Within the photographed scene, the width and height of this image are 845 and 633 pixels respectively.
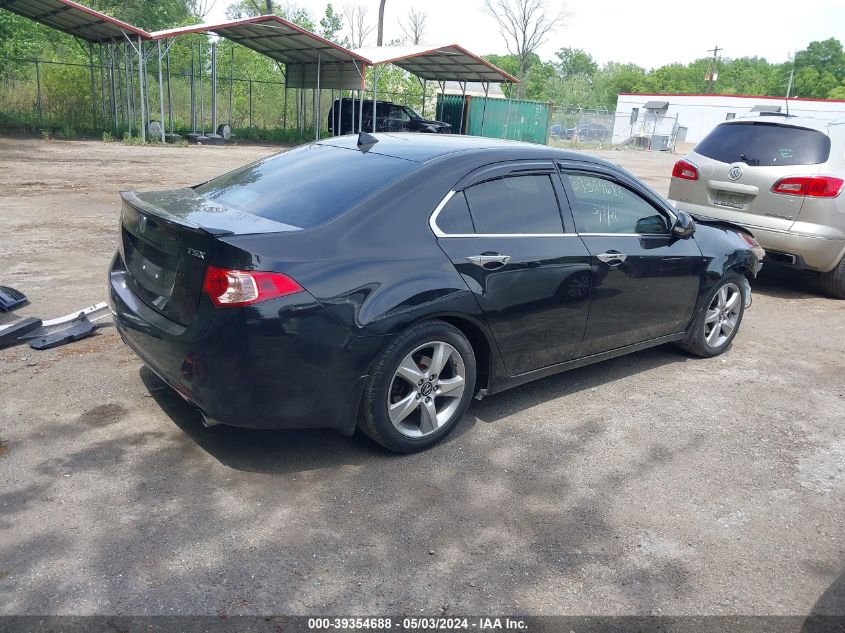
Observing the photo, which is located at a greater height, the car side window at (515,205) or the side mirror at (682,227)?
the car side window at (515,205)

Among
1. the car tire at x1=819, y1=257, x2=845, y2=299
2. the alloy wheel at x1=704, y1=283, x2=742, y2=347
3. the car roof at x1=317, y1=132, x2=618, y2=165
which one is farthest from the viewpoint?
the car tire at x1=819, y1=257, x2=845, y2=299

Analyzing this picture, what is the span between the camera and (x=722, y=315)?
18.9ft

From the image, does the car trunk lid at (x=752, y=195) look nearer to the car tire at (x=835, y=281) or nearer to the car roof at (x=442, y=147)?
the car tire at (x=835, y=281)

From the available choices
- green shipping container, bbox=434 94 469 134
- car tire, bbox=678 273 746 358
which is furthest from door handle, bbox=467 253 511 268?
green shipping container, bbox=434 94 469 134

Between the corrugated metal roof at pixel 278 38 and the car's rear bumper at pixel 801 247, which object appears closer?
the car's rear bumper at pixel 801 247

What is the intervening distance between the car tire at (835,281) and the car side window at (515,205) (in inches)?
198

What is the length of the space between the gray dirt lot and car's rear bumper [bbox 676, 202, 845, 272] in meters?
2.58

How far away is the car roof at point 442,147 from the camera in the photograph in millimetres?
4230

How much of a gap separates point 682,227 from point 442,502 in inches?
110

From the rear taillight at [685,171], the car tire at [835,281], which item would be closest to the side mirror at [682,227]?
the rear taillight at [685,171]

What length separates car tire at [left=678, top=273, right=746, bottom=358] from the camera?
5.56m

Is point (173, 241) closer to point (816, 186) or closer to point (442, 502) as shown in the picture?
point (442, 502)

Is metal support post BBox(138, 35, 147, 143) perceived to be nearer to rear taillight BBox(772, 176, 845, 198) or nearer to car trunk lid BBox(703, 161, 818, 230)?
car trunk lid BBox(703, 161, 818, 230)

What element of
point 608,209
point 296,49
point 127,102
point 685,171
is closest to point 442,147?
point 608,209
